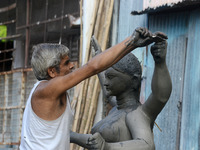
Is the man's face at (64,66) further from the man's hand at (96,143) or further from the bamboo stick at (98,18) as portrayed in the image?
the bamboo stick at (98,18)

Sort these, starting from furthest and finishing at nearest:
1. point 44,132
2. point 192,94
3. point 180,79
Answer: point 180,79
point 192,94
point 44,132

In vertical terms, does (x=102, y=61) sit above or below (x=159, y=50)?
below

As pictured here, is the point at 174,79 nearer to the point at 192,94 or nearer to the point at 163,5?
the point at 192,94

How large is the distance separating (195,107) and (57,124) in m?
3.12

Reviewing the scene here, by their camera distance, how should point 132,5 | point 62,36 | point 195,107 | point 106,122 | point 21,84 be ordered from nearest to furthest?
point 106,122, point 195,107, point 132,5, point 62,36, point 21,84

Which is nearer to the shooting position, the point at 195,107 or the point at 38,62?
the point at 38,62

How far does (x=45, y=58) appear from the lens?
3834 mm

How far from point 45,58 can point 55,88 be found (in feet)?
1.03

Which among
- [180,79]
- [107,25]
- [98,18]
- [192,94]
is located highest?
[98,18]

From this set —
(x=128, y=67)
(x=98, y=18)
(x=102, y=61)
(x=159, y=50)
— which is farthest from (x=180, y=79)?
(x=102, y=61)

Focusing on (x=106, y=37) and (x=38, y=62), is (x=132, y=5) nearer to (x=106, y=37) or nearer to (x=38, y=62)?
(x=106, y=37)

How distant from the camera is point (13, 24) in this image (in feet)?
34.3

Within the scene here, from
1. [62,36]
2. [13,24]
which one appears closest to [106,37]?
[62,36]

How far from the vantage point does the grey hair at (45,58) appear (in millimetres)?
3836
